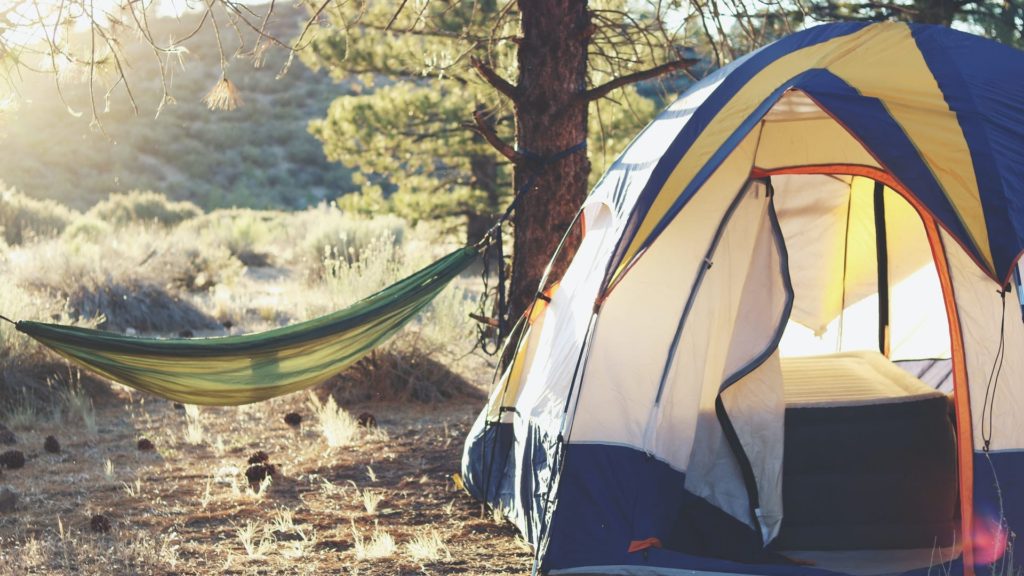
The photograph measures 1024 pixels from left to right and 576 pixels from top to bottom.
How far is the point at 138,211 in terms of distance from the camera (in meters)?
18.2

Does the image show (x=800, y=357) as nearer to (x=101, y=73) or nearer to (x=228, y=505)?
(x=228, y=505)

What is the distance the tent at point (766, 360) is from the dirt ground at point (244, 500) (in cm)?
42

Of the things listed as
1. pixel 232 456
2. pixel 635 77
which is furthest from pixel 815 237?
pixel 232 456

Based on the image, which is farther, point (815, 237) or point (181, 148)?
point (181, 148)

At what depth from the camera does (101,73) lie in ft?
14.1

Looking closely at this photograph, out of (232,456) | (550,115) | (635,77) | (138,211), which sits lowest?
(232,456)

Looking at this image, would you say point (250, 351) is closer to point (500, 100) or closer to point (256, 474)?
point (256, 474)

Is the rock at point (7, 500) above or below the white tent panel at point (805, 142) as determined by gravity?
below

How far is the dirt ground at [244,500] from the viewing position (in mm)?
3877

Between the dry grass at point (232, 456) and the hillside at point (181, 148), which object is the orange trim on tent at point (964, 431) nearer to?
the dry grass at point (232, 456)

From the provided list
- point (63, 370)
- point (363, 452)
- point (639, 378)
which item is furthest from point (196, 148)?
point (639, 378)

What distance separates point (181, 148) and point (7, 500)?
26.0m

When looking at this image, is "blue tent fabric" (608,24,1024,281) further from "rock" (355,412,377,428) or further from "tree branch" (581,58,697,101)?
"rock" (355,412,377,428)

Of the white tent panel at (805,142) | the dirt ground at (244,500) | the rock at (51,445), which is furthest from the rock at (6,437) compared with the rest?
the white tent panel at (805,142)
